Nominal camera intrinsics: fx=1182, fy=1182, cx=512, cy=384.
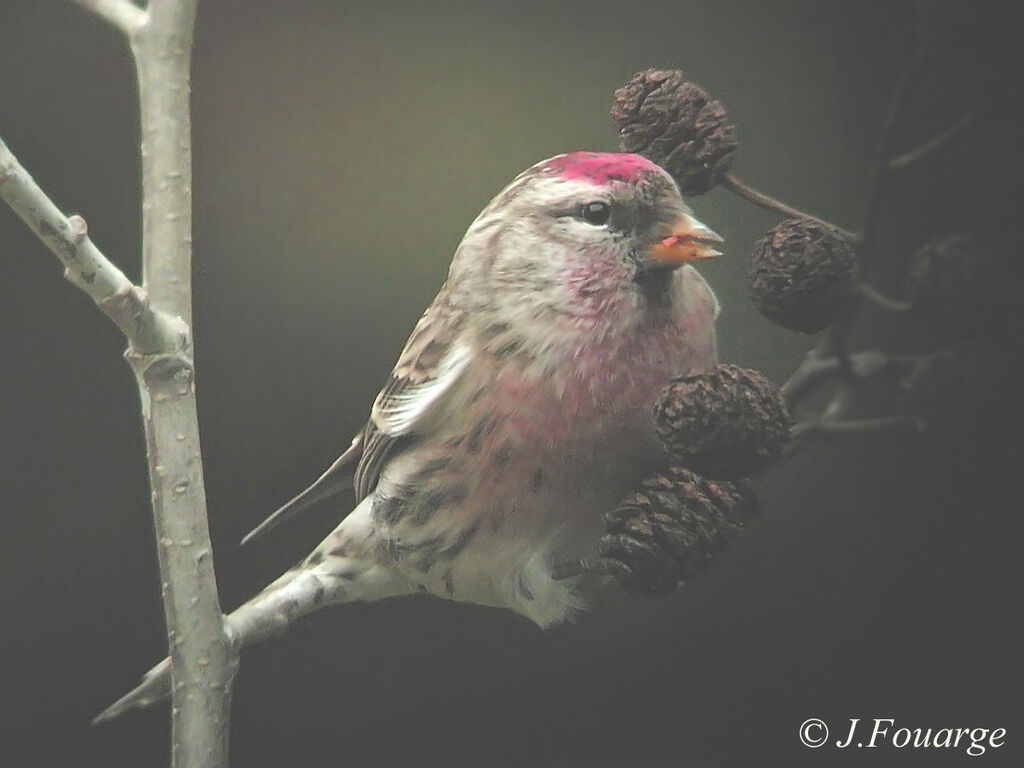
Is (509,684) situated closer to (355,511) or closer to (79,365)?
(355,511)

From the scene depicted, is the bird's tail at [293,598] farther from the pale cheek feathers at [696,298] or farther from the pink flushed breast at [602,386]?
the pale cheek feathers at [696,298]

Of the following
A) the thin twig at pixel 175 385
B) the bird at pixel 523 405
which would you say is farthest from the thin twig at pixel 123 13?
the bird at pixel 523 405

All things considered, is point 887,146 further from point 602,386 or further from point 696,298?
point 602,386

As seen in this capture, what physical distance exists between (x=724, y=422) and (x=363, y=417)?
348mm

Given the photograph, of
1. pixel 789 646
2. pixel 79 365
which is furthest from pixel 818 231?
pixel 79 365

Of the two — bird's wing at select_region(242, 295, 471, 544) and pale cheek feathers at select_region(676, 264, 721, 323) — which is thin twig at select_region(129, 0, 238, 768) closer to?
bird's wing at select_region(242, 295, 471, 544)

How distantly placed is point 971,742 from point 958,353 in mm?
385

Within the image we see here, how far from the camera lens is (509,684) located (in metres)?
1.16

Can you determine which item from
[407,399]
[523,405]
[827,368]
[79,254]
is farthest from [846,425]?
[79,254]

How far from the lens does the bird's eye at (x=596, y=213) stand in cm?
104

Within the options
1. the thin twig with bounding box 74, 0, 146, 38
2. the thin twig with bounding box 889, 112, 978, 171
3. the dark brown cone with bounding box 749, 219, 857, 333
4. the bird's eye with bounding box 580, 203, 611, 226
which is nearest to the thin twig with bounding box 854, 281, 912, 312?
the dark brown cone with bounding box 749, 219, 857, 333

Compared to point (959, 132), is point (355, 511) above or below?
below

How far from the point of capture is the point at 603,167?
103cm

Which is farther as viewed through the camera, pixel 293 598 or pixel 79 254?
pixel 293 598
